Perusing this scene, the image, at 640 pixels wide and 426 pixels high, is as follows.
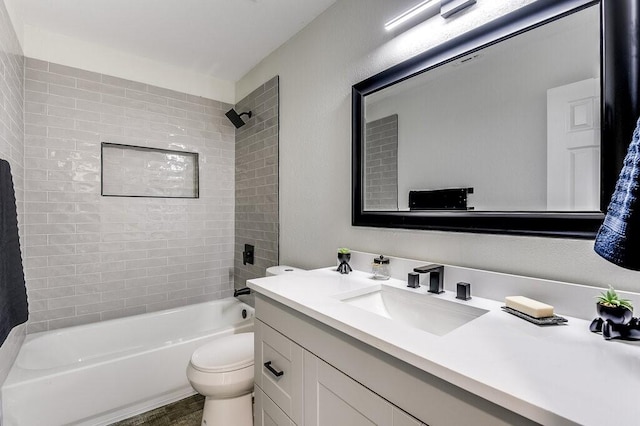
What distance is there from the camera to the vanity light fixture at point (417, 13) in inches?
51.1

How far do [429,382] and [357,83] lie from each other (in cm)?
147

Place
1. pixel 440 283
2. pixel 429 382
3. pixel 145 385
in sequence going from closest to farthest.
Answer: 1. pixel 429 382
2. pixel 440 283
3. pixel 145 385

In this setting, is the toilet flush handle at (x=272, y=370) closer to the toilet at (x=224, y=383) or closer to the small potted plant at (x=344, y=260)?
the toilet at (x=224, y=383)

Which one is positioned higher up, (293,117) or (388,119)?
(293,117)

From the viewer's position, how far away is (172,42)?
91.7 inches

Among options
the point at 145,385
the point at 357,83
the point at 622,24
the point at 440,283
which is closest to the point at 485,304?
the point at 440,283

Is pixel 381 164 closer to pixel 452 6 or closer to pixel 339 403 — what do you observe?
pixel 452 6

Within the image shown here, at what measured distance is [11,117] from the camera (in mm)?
1804

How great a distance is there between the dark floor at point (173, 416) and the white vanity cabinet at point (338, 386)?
892mm

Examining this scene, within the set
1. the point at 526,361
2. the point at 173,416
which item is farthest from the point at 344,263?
the point at 173,416

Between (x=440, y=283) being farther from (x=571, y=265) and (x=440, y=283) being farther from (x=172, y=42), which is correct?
(x=172, y=42)

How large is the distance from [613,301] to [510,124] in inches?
24.7

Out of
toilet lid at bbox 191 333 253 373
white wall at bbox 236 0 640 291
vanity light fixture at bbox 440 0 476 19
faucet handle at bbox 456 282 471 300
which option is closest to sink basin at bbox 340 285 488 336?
faucet handle at bbox 456 282 471 300

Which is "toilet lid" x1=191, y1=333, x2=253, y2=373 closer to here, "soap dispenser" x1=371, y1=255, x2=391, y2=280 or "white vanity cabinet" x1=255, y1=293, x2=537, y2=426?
"white vanity cabinet" x1=255, y1=293, x2=537, y2=426
